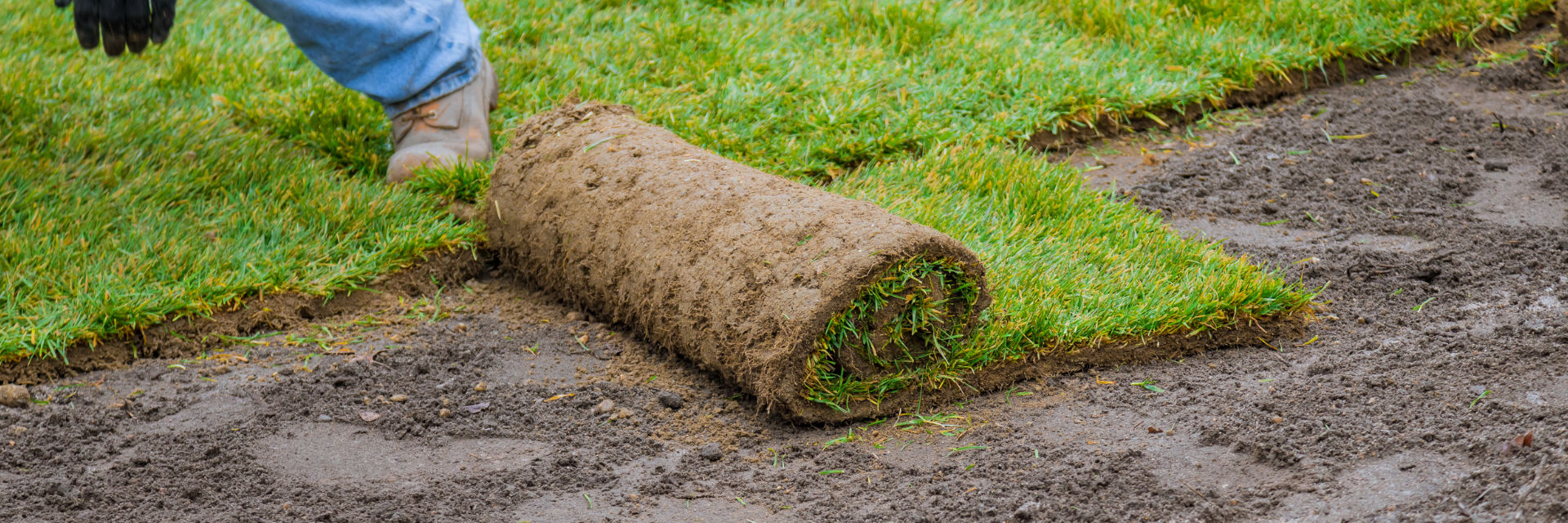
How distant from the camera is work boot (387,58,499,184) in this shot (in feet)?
12.0

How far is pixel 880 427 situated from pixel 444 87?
209cm

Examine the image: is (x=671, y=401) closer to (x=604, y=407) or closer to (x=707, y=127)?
(x=604, y=407)

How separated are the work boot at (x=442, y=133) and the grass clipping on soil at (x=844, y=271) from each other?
48cm

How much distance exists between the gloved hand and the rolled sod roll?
109 centimetres

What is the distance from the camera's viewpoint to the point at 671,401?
8.38 feet

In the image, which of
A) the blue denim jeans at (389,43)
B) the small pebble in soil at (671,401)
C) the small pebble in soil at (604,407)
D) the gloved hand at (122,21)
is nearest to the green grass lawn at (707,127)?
the blue denim jeans at (389,43)

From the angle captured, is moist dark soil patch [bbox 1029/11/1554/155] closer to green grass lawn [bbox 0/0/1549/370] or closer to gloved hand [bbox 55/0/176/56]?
green grass lawn [bbox 0/0/1549/370]

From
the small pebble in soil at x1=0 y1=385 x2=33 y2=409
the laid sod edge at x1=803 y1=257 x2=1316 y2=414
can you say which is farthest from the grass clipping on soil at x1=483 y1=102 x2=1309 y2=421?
the small pebble in soil at x1=0 y1=385 x2=33 y2=409

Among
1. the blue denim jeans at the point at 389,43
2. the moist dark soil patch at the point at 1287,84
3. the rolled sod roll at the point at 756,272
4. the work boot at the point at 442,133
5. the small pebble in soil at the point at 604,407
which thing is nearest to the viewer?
the rolled sod roll at the point at 756,272

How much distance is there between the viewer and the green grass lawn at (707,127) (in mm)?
2949

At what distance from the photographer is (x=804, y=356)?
2.33 metres

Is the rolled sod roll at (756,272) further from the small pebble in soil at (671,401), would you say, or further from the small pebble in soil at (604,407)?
the small pebble in soil at (604,407)

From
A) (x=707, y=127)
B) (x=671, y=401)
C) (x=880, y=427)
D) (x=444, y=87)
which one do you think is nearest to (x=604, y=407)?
(x=671, y=401)

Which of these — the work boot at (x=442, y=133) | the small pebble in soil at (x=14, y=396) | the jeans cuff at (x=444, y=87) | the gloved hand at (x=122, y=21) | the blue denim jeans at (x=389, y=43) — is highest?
the gloved hand at (x=122, y=21)
